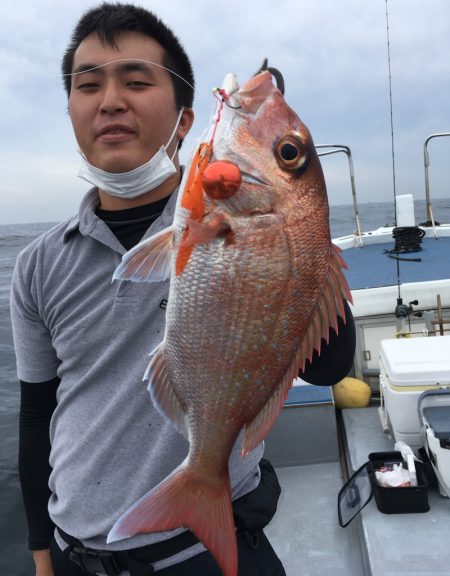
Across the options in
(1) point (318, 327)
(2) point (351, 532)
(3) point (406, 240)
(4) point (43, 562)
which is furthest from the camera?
(3) point (406, 240)

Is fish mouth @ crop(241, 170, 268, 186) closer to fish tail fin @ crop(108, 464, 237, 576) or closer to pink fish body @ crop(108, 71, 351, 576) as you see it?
pink fish body @ crop(108, 71, 351, 576)

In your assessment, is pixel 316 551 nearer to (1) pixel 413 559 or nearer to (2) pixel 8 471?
(1) pixel 413 559

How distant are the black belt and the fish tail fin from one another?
371 mm

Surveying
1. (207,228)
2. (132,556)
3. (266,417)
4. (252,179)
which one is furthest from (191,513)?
(252,179)

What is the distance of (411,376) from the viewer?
3.73 meters

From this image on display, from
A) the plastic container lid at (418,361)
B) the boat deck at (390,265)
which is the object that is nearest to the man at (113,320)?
the plastic container lid at (418,361)

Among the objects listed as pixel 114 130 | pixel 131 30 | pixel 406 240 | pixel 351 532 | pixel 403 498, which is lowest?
pixel 351 532

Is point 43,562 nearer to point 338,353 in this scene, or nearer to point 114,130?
point 338,353

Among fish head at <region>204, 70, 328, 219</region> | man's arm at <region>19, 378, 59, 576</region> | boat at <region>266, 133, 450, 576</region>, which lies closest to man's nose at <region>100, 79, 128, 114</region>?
fish head at <region>204, 70, 328, 219</region>

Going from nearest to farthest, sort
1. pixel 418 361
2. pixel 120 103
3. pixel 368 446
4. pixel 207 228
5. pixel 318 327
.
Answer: pixel 207 228, pixel 318 327, pixel 120 103, pixel 418 361, pixel 368 446

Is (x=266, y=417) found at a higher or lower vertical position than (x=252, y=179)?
lower

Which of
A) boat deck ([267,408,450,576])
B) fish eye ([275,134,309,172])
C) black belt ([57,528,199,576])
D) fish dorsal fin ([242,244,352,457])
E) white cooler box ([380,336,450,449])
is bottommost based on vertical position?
boat deck ([267,408,450,576])

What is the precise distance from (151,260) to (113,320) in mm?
479

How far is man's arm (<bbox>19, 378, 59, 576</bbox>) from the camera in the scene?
1967mm
